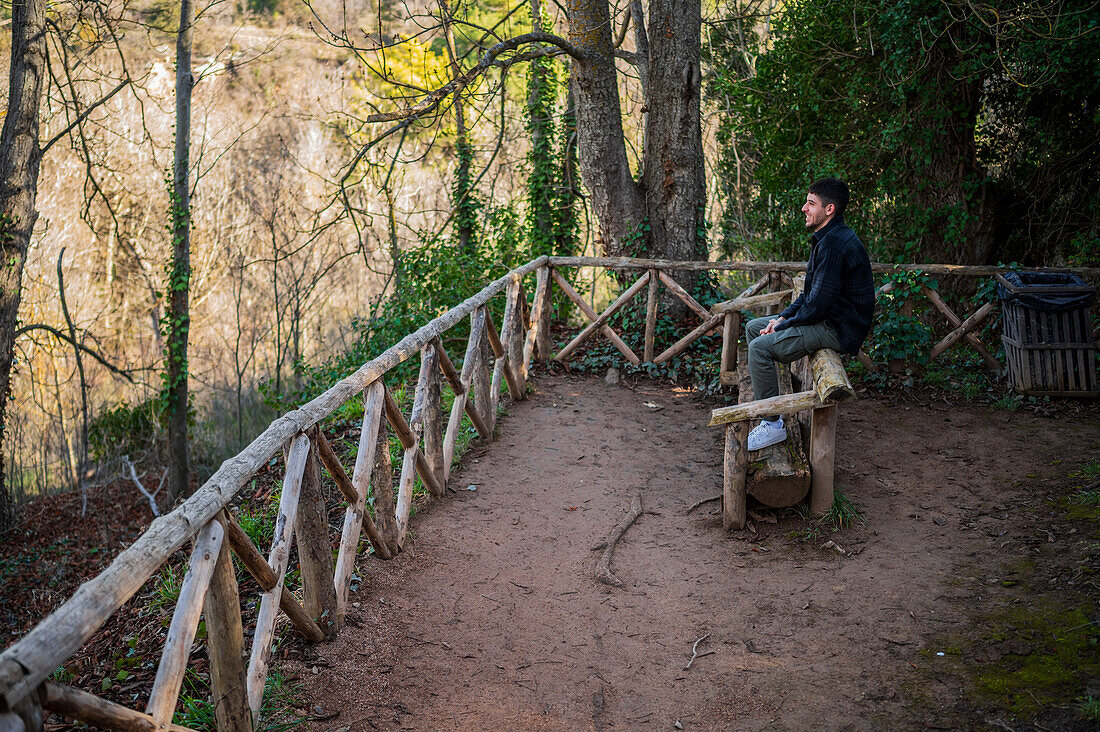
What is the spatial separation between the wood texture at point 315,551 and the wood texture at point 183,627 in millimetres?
864

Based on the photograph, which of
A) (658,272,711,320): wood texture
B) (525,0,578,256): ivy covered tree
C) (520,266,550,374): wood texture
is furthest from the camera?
(525,0,578,256): ivy covered tree

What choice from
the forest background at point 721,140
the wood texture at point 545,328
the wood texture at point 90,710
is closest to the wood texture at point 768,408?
the wood texture at point 90,710

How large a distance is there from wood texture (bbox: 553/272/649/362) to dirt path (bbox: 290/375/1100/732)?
2229 mm

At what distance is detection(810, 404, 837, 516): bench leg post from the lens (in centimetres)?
481

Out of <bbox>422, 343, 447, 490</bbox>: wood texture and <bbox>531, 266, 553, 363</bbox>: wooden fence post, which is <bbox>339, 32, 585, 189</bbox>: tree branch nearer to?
<bbox>531, 266, 553, 363</bbox>: wooden fence post

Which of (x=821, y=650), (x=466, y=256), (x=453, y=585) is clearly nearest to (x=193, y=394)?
(x=466, y=256)

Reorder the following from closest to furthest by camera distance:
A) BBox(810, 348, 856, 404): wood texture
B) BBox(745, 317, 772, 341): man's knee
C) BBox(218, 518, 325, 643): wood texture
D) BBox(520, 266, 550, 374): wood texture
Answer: BBox(218, 518, 325, 643): wood texture → BBox(810, 348, 856, 404): wood texture → BBox(745, 317, 772, 341): man's knee → BBox(520, 266, 550, 374): wood texture

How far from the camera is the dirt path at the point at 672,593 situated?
11.3 ft

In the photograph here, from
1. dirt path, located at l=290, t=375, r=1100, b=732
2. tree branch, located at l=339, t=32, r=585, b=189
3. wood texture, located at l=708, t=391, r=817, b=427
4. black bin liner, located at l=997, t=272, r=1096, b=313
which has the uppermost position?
tree branch, located at l=339, t=32, r=585, b=189

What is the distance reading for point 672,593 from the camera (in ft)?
14.6

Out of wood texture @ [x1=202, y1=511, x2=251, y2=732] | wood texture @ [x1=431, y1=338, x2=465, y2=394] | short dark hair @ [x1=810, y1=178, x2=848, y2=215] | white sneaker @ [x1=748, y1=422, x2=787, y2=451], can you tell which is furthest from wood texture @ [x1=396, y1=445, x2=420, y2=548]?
short dark hair @ [x1=810, y1=178, x2=848, y2=215]

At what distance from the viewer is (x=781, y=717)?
3.26m

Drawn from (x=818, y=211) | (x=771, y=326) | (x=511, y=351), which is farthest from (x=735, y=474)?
(x=511, y=351)

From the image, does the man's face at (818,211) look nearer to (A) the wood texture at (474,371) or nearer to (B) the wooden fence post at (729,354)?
(B) the wooden fence post at (729,354)
